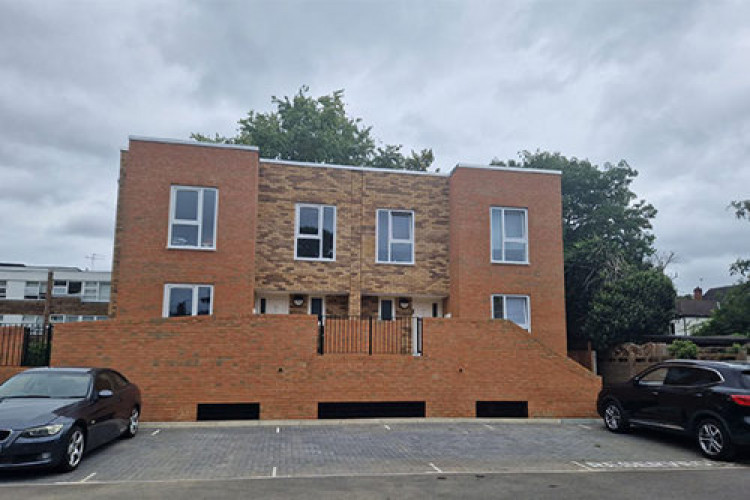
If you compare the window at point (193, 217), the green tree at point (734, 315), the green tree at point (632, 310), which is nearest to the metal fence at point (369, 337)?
the window at point (193, 217)

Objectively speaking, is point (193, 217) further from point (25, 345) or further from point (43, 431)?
point (43, 431)

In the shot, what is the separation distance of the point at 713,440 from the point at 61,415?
10086 mm

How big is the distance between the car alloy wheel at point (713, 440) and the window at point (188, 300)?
38.2ft

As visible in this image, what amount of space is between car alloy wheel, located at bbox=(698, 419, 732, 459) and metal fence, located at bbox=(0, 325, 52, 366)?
42.3ft

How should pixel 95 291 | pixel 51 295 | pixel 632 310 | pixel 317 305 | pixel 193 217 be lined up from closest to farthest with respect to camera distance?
pixel 193 217 → pixel 317 305 → pixel 632 310 → pixel 51 295 → pixel 95 291

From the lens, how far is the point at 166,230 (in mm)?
15836

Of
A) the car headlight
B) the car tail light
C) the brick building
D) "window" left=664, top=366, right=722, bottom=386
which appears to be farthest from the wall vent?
the brick building

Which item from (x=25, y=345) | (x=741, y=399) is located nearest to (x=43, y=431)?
(x=25, y=345)

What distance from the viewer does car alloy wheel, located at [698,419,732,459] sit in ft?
30.6

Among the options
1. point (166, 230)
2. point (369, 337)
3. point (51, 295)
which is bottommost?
point (369, 337)

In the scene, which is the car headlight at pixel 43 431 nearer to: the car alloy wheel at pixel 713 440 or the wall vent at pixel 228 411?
the wall vent at pixel 228 411

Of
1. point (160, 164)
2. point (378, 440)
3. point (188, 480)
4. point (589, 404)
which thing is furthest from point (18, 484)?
point (589, 404)

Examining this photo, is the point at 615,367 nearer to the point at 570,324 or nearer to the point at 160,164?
the point at 570,324

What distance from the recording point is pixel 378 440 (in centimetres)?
1073
